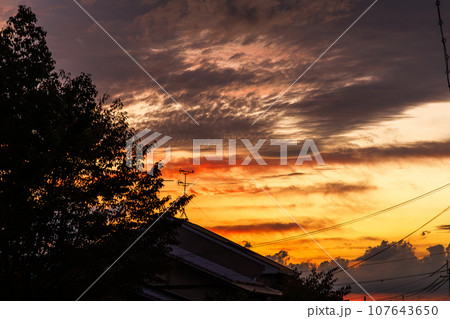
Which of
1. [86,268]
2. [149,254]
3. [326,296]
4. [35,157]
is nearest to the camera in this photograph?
[35,157]

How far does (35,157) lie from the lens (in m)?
17.8

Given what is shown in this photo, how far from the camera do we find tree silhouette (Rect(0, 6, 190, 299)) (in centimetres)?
1797

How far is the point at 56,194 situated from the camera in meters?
18.7

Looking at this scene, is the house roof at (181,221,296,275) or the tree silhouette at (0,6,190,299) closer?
the tree silhouette at (0,6,190,299)

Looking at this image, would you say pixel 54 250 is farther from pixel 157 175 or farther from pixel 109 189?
pixel 157 175

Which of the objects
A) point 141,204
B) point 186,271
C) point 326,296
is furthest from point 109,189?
point 326,296

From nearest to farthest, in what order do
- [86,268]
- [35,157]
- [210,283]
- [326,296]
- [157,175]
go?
[35,157] < [86,268] < [157,175] < [210,283] < [326,296]

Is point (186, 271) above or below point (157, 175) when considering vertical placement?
below

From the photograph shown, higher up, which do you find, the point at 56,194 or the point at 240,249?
the point at 240,249

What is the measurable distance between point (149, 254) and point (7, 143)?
20.5ft

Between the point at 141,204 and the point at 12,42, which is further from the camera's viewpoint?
the point at 141,204

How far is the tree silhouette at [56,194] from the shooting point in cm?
1797

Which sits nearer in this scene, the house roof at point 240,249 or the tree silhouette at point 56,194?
the tree silhouette at point 56,194

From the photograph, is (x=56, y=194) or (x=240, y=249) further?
(x=240, y=249)
